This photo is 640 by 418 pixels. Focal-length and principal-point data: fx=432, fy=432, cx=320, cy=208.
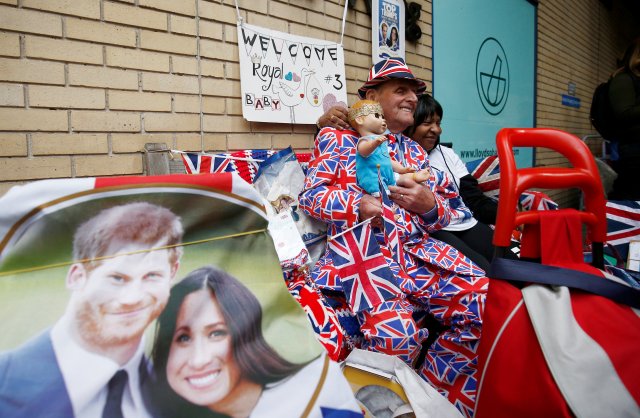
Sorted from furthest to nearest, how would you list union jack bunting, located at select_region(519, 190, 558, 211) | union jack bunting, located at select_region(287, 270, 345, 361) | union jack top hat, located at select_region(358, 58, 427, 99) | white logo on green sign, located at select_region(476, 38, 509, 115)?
white logo on green sign, located at select_region(476, 38, 509, 115)
union jack bunting, located at select_region(519, 190, 558, 211)
union jack top hat, located at select_region(358, 58, 427, 99)
union jack bunting, located at select_region(287, 270, 345, 361)

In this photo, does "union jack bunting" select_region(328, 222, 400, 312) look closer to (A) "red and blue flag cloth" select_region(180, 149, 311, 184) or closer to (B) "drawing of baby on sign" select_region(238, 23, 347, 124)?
(A) "red and blue flag cloth" select_region(180, 149, 311, 184)

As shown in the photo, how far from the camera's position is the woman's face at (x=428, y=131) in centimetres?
275

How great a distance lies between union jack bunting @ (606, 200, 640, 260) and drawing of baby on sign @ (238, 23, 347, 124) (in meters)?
1.82

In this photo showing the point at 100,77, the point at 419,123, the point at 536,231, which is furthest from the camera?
the point at 419,123

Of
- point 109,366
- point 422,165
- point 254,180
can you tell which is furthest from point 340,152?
point 109,366

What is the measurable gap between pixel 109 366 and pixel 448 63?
4110mm

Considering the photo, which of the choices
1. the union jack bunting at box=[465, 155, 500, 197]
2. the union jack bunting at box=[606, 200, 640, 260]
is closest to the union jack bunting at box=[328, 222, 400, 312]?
the union jack bunting at box=[606, 200, 640, 260]

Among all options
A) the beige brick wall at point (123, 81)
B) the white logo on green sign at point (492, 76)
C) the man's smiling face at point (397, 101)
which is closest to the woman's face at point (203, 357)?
the beige brick wall at point (123, 81)

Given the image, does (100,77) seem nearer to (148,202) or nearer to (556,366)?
(148,202)

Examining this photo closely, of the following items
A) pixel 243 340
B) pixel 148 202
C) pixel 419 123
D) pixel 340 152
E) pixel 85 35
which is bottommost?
pixel 243 340

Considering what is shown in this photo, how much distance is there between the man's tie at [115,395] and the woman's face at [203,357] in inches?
3.2

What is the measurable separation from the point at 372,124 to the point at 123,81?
45.3 inches

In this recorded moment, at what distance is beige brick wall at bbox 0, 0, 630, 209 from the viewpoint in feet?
5.58

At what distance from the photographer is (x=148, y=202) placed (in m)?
0.92
